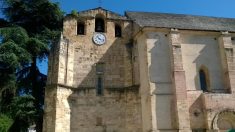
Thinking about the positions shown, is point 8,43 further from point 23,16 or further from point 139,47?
point 139,47

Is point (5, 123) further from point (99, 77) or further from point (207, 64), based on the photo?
point (207, 64)

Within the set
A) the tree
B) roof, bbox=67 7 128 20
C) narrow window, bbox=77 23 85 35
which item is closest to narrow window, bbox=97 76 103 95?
narrow window, bbox=77 23 85 35

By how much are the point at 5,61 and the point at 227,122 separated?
14.0 metres

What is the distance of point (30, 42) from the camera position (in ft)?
68.7

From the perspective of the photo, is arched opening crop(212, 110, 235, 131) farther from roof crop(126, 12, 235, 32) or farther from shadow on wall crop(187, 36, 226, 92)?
roof crop(126, 12, 235, 32)

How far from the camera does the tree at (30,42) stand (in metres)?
20.1

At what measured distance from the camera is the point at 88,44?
21594mm

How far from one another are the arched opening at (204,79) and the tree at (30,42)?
9.97 metres

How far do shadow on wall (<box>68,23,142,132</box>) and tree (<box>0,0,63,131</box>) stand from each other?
262cm

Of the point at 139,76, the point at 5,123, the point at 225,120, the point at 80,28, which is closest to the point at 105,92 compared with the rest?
the point at 139,76

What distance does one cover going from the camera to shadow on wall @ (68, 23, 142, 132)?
64.3ft

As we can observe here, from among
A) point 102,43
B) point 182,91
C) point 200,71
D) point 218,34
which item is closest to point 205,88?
point 200,71

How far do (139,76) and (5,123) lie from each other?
28.4 ft

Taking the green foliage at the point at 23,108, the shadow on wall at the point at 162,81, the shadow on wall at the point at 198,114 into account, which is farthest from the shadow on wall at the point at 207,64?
the green foliage at the point at 23,108
